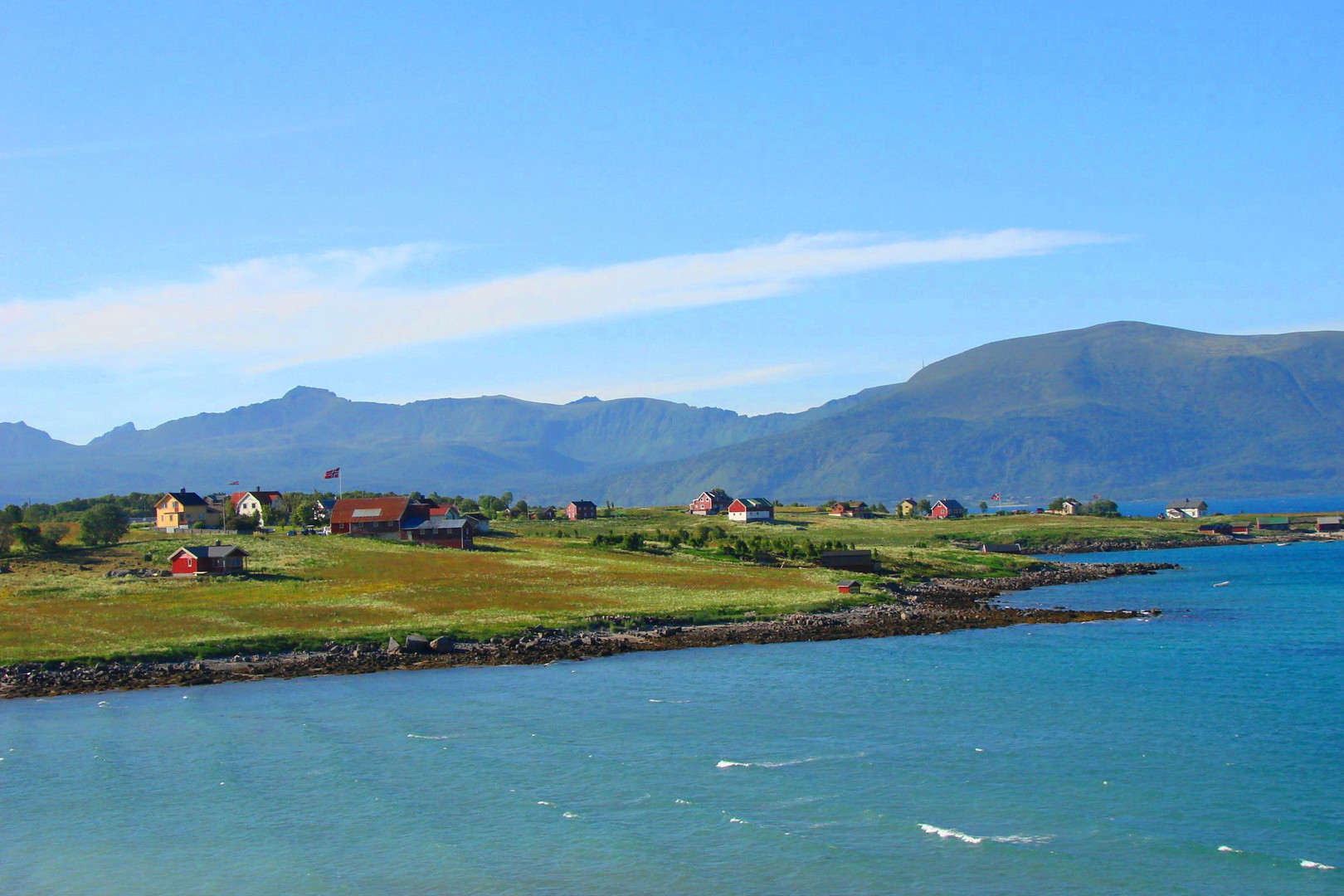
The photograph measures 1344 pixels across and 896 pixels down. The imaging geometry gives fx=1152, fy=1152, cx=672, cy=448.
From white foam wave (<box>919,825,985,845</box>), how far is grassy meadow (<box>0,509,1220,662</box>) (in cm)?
3925

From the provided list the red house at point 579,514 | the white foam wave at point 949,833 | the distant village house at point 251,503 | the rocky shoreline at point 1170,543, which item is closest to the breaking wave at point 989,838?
the white foam wave at point 949,833

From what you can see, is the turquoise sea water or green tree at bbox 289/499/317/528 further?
green tree at bbox 289/499/317/528

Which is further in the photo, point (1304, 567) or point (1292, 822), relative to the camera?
point (1304, 567)

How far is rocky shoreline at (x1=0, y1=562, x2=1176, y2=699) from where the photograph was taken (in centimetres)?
5426

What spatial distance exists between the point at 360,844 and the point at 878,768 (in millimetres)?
16083

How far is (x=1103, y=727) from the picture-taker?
42.7m

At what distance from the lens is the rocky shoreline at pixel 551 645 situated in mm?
54262

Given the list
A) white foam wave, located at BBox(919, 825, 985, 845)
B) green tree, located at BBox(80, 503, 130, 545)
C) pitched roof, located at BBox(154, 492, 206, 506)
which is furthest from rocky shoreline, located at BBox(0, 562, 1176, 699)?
pitched roof, located at BBox(154, 492, 206, 506)

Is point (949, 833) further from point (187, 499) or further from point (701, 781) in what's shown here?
point (187, 499)

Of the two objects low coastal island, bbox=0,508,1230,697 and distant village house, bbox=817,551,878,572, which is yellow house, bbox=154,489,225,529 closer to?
low coastal island, bbox=0,508,1230,697

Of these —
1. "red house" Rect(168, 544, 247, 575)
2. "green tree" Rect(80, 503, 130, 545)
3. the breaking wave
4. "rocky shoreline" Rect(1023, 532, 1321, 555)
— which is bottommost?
"rocky shoreline" Rect(1023, 532, 1321, 555)

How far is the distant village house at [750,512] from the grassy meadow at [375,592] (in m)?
54.5

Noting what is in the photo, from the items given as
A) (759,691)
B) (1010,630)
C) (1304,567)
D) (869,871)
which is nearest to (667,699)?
(759,691)

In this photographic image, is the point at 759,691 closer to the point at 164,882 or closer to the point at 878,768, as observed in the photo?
the point at 878,768
